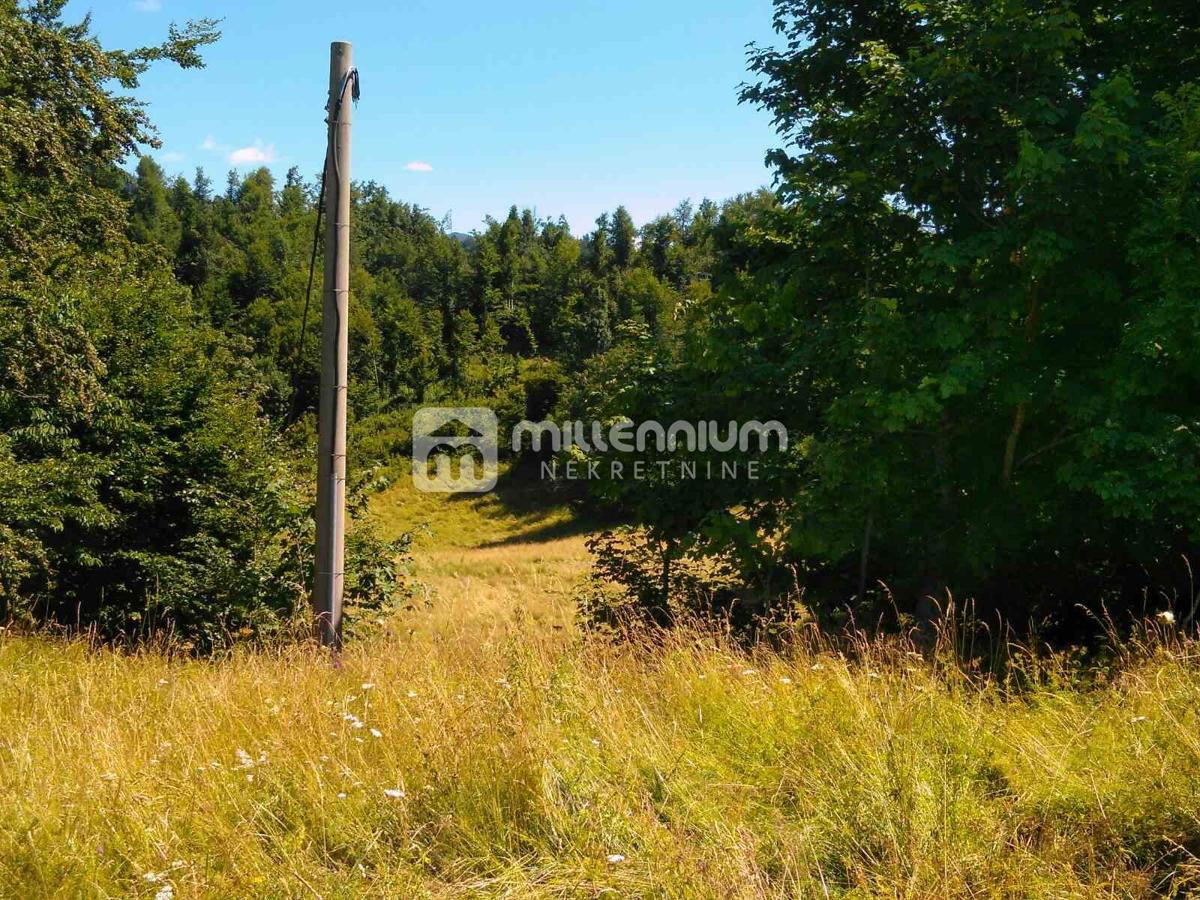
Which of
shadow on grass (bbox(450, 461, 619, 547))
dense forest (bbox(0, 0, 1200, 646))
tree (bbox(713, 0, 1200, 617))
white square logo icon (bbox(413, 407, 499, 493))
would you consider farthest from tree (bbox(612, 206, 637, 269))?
tree (bbox(713, 0, 1200, 617))

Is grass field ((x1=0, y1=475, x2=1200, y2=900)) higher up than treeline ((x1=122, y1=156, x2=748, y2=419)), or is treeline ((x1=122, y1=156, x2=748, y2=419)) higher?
treeline ((x1=122, y1=156, x2=748, y2=419))

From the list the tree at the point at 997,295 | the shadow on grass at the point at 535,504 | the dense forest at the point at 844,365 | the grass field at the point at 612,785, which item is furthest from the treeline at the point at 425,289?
the grass field at the point at 612,785

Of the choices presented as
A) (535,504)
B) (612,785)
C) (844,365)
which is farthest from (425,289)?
(612,785)

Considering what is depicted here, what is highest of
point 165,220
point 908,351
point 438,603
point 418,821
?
point 165,220

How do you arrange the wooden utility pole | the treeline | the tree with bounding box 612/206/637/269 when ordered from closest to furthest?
1. the wooden utility pole
2. the treeline
3. the tree with bounding box 612/206/637/269

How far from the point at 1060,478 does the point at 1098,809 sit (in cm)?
388

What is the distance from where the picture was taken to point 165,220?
227ft

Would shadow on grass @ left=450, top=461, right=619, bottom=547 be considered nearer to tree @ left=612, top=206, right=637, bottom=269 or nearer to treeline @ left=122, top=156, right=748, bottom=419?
treeline @ left=122, top=156, right=748, bottom=419

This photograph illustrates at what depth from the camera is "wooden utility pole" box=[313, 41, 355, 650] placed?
5512 mm

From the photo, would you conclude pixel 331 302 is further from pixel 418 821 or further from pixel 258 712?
pixel 418 821

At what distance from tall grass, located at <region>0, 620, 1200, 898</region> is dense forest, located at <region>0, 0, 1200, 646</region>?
4.55 ft

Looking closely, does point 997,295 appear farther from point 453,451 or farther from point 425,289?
point 425,289

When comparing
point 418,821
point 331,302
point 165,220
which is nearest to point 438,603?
point 331,302

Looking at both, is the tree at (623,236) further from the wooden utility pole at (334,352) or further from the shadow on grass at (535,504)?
the wooden utility pole at (334,352)
